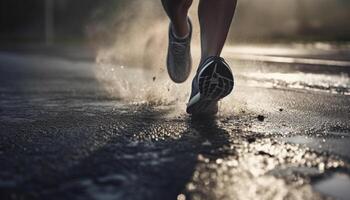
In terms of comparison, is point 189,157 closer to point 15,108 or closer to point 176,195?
point 176,195

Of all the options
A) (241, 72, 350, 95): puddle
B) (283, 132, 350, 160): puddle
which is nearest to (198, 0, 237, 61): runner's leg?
(283, 132, 350, 160): puddle

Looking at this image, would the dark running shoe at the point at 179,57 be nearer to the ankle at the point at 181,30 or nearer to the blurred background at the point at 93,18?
the ankle at the point at 181,30

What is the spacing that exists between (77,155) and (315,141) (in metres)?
1.01

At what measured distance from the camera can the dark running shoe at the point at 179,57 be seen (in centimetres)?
337

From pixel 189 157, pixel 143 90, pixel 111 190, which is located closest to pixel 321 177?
pixel 189 157

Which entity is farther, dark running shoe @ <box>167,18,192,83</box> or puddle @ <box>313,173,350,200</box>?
dark running shoe @ <box>167,18,192,83</box>

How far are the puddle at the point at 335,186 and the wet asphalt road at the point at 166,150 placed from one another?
0.02 meters

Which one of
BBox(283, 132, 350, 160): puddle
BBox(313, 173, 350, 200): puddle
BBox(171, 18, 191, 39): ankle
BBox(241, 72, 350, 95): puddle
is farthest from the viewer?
BBox(241, 72, 350, 95): puddle

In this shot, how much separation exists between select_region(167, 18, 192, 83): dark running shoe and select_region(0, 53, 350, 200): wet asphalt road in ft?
0.78

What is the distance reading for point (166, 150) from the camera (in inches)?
81.0

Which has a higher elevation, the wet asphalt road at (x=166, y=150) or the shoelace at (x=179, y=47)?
the shoelace at (x=179, y=47)

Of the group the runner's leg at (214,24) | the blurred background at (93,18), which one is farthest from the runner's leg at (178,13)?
the blurred background at (93,18)

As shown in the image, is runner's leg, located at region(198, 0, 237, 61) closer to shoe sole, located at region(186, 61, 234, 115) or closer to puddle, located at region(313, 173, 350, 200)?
shoe sole, located at region(186, 61, 234, 115)

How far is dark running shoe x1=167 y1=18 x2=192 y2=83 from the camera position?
3.37 m
